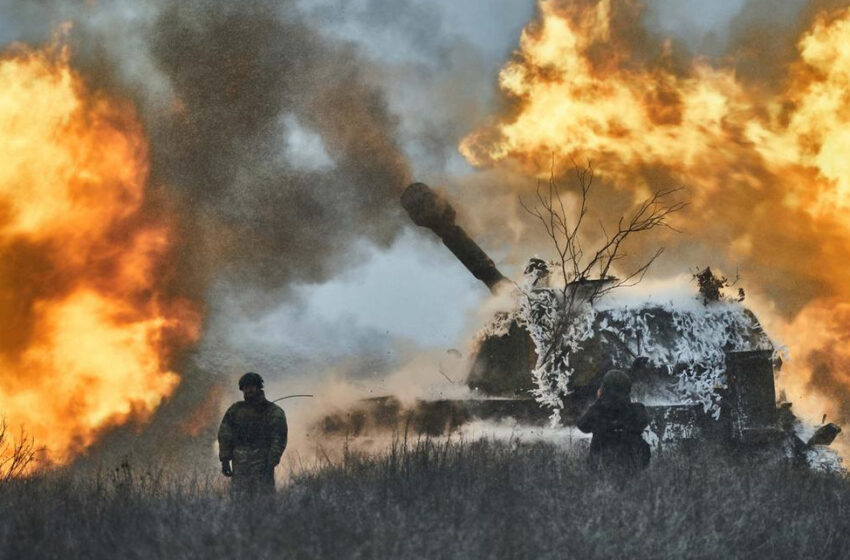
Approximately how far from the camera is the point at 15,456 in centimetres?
961

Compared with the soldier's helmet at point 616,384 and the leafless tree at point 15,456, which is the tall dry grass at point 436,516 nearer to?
the leafless tree at point 15,456

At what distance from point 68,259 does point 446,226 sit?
640cm

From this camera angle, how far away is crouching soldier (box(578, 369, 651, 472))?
29.9 feet

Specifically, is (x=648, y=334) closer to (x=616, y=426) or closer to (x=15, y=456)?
(x=616, y=426)

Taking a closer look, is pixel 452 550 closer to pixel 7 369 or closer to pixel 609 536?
pixel 609 536

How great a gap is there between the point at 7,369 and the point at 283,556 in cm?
989

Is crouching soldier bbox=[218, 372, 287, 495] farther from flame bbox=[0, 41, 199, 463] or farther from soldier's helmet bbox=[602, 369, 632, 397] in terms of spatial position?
flame bbox=[0, 41, 199, 463]

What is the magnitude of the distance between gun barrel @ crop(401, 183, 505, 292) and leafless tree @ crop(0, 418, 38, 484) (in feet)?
22.9

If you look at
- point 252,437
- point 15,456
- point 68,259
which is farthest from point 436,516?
point 68,259

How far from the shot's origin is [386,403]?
48.4ft

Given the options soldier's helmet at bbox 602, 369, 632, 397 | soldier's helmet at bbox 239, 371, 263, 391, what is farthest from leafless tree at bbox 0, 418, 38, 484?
soldier's helmet at bbox 602, 369, 632, 397

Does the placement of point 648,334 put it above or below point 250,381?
above

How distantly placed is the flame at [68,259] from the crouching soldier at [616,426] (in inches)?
367

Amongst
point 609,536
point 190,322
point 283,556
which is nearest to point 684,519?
point 609,536
